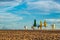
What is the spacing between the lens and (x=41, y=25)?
72.6 m

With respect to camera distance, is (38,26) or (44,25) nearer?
(44,25)

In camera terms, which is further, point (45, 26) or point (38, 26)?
point (38, 26)

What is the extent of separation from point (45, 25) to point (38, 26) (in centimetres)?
646

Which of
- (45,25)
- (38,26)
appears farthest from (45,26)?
(38,26)

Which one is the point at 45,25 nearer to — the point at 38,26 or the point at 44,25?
the point at 44,25

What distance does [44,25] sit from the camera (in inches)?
2795

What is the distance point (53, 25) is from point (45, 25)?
3390 millimetres

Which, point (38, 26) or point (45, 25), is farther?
point (38, 26)

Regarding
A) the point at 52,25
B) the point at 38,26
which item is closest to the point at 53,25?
the point at 52,25

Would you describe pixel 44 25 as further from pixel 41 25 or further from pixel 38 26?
pixel 38 26

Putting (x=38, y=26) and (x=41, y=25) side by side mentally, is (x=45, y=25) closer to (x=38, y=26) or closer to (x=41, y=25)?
(x=41, y=25)

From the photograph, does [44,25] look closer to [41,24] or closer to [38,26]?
[41,24]

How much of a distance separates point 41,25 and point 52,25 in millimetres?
3538

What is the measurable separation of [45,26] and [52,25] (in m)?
3.19
